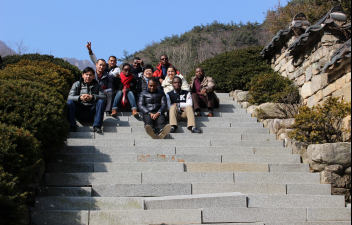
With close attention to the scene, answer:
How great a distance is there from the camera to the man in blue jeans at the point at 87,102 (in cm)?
616

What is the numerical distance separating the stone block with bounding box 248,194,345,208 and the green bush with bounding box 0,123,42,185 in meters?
2.69

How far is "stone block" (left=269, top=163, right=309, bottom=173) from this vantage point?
5152mm

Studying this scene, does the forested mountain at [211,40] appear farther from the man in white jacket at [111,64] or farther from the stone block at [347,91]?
the stone block at [347,91]

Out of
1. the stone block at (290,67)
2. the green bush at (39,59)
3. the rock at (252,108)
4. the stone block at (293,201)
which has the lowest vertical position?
the stone block at (293,201)

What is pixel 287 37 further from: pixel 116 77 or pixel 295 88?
pixel 116 77

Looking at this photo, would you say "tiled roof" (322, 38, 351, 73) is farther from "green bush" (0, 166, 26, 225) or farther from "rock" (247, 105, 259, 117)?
"green bush" (0, 166, 26, 225)

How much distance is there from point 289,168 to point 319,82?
6.87 feet

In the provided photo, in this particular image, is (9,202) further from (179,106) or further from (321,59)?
(321,59)

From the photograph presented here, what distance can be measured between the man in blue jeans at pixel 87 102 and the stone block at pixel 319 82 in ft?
13.6

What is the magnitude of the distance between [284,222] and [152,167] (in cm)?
204

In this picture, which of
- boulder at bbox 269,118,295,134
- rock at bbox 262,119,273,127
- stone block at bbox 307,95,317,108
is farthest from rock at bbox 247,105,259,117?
stone block at bbox 307,95,317,108

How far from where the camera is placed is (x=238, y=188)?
14.8 feet

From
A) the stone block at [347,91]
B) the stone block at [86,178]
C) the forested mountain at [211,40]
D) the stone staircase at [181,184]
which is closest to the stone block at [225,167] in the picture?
the stone staircase at [181,184]

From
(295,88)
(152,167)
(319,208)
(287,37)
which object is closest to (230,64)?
(287,37)
